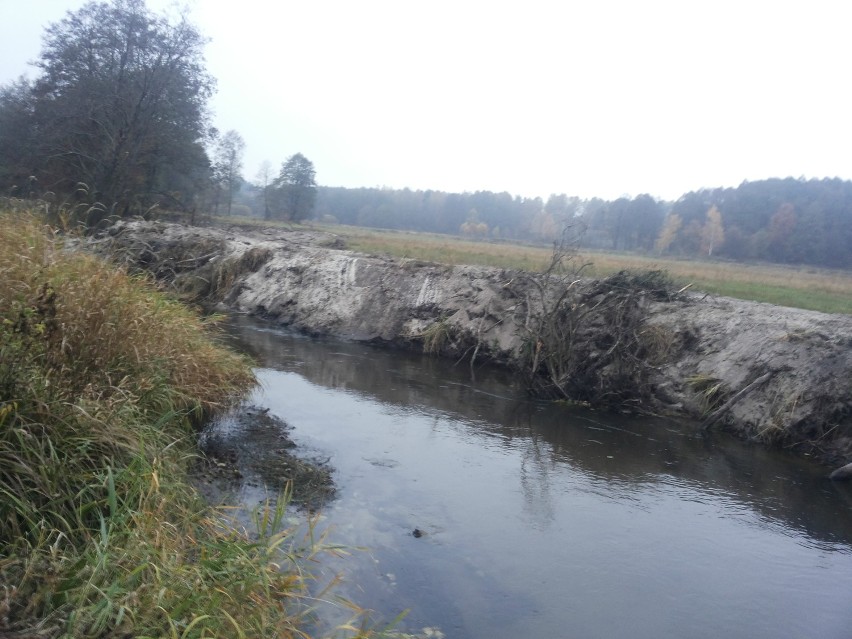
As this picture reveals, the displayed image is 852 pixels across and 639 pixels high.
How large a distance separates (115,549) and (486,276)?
1461cm

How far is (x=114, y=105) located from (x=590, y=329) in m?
21.6

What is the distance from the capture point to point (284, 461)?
7.99m

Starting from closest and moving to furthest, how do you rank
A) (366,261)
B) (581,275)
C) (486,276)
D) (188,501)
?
1. (188,501)
2. (581,275)
3. (486,276)
4. (366,261)

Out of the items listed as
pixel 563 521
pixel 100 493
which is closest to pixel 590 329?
pixel 563 521

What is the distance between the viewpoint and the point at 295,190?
54.0 metres

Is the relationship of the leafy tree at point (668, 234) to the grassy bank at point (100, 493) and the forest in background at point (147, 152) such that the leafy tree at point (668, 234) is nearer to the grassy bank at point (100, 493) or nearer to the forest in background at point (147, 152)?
the forest in background at point (147, 152)

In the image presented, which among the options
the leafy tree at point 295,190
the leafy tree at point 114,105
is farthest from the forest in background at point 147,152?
the leafy tree at point 295,190

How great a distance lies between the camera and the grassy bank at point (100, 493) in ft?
12.2

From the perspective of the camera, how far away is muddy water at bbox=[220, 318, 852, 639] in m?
5.79

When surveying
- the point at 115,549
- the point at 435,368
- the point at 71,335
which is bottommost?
the point at 435,368

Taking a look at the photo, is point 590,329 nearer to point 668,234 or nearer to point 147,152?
point 147,152

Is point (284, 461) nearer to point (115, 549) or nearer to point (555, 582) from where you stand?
point (555, 582)

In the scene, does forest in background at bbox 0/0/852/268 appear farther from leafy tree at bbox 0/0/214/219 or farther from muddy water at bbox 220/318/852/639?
muddy water at bbox 220/318/852/639

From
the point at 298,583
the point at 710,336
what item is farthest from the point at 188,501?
the point at 710,336
